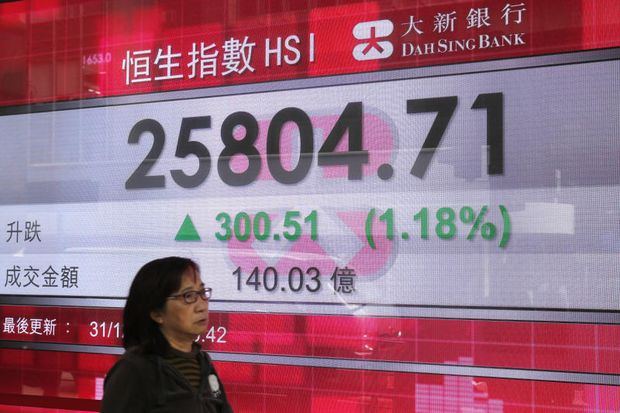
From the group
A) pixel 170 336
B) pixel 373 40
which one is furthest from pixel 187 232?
pixel 170 336

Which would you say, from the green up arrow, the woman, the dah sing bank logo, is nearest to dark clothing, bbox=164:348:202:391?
the woman

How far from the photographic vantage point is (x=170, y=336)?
2.65 metres

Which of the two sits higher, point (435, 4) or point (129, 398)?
point (435, 4)

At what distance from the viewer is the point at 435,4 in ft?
12.2

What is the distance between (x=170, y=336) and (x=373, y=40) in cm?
174

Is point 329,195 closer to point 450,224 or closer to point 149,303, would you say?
point 450,224

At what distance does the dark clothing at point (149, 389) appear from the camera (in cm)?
248

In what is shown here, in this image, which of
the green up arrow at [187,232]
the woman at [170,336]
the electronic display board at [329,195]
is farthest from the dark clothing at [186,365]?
the green up arrow at [187,232]

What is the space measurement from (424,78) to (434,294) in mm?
903

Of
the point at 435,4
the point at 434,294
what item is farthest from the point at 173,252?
the point at 435,4

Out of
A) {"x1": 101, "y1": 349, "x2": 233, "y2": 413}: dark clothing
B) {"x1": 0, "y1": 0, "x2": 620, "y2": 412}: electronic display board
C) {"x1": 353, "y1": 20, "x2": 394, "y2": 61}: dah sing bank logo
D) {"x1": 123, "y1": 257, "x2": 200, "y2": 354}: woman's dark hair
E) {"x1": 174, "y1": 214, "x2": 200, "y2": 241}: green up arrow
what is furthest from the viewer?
{"x1": 174, "y1": 214, "x2": 200, "y2": 241}: green up arrow

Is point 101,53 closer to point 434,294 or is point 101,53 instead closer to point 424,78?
point 424,78

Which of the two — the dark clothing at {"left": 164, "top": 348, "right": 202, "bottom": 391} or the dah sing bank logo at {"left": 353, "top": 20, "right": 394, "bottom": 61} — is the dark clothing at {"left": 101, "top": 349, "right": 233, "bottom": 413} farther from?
the dah sing bank logo at {"left": 353, "top": 20, "right": 394, "bottom": 61}

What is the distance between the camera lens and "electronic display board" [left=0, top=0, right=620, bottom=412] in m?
3.44
